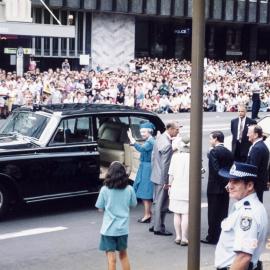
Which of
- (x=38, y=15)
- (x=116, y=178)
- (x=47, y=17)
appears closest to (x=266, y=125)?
(x=116, y=178)

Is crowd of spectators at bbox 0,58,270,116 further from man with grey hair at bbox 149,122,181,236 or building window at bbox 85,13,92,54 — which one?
man with grey hair at bbox 149,122,181,236

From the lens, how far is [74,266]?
7949mm

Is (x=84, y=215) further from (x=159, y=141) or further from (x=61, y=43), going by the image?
(x=61, y=43)

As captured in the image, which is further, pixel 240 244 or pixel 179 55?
pixel 179 55

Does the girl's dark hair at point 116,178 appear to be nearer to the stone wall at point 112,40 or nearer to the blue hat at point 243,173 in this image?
the blue hat at point 243,173

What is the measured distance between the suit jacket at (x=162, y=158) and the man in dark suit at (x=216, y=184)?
711 millimetres

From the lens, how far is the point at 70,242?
898 centimetres

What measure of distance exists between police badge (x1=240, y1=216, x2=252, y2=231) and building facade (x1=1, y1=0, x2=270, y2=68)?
34403 mm

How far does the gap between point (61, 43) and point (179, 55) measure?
1187 centimetres

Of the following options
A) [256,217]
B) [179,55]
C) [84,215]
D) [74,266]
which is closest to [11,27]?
[179,55]

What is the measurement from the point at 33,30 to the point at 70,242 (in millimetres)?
26257

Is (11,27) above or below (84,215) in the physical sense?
above

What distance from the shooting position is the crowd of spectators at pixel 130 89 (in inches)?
Answer: 1022

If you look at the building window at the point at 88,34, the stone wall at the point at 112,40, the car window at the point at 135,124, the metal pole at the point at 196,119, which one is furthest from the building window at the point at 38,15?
the metal pole at the point at 196,119
